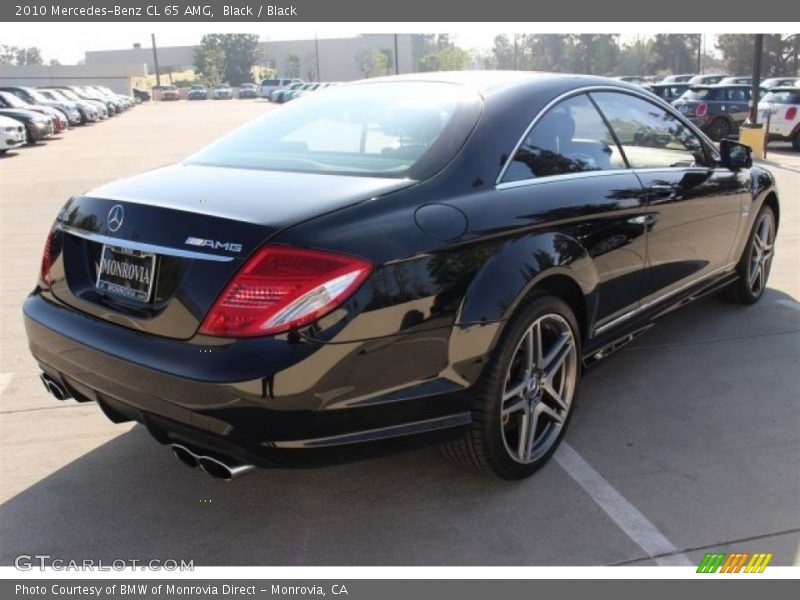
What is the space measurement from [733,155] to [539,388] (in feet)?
8.34

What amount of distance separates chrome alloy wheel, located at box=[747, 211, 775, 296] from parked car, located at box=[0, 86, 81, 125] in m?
28.3

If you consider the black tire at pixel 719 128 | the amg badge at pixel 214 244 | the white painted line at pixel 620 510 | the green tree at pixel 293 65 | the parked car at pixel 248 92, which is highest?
the green tree at pixel 293 65

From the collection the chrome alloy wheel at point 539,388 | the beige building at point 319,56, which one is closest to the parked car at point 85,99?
the chrome alloy wheel at point 539,388

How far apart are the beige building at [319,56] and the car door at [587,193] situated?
326 feet

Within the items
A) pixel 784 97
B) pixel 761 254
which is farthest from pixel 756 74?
pixel 761 254

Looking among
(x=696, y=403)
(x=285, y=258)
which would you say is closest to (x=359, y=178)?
(x=285, y=258)

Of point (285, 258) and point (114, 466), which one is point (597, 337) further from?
point (114, 466)

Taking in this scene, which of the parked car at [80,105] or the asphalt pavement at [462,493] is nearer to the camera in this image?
the asphalt pavement at [462,493]

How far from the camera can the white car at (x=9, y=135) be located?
766 inches

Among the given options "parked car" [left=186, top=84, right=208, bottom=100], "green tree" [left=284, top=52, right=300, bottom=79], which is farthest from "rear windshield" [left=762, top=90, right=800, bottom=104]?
"green tree" [left=284, top=52, right=300, bottom=79]

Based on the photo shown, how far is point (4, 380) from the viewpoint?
14.0 ft

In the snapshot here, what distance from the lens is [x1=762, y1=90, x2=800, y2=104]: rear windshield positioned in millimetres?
17750

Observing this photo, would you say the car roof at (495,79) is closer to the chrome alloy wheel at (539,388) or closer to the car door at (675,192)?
the car door at (675,192)

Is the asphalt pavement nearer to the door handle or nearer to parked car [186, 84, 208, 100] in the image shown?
the door handle
